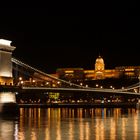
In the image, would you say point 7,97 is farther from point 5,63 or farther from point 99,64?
point 99,64

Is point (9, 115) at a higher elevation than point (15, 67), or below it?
below

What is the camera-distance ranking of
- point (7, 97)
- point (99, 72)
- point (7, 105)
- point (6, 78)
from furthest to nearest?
point (99, 72), point (6, 78), point (7, 97), point (7, 105)

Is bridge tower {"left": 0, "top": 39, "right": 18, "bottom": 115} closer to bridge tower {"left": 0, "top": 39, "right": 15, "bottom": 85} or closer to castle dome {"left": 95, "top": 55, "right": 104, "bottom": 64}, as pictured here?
bridge tower {"left": 0, "top": 39, "right": 15, "bottom": 85}

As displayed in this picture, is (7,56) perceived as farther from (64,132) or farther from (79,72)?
(79,72)

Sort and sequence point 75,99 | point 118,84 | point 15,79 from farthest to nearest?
1. point 118,84
2. point 75,99
3. point 15,79

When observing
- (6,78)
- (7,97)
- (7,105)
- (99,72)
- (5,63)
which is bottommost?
(7,105)

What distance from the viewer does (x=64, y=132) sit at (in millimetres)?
31922

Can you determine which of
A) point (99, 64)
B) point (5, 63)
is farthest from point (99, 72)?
point (5, 63)

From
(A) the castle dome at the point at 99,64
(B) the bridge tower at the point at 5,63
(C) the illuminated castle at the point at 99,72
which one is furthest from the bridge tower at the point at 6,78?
(A) the castle dome at the point at 99,64

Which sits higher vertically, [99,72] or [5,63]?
[99,72]

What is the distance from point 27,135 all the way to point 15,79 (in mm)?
23137

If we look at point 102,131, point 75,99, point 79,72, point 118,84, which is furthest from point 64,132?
point 79,72

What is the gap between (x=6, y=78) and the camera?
1911 inches

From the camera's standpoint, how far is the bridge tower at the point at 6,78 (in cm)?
4662
